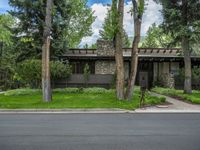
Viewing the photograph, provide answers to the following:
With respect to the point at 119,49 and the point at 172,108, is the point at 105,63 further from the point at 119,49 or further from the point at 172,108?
the point at 172,108

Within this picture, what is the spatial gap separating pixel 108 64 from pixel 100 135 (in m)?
25.5

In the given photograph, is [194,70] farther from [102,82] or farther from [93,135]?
[93,135]

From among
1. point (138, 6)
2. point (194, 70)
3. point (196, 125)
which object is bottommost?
point (196, 125)

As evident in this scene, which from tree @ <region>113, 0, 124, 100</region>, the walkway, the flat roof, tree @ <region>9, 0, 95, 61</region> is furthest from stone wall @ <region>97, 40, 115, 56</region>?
the walkway

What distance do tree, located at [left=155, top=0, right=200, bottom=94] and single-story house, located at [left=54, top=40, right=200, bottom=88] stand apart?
4.03 metres

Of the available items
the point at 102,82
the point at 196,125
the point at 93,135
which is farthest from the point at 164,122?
the point at 102,82

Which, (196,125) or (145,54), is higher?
(145,54)

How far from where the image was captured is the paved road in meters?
9.55

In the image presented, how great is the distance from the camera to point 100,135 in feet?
37.4


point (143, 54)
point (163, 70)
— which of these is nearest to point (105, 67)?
point (143, 54)

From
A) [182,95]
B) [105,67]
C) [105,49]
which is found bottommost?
[182,95]

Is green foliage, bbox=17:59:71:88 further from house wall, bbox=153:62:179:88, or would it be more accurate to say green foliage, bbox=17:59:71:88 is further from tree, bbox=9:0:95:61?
house wall, bbox=153:62:179:88

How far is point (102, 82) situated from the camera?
115ft

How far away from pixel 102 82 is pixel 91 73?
7.86ft
